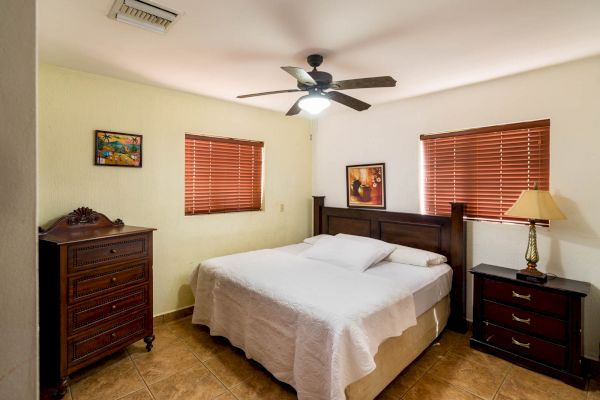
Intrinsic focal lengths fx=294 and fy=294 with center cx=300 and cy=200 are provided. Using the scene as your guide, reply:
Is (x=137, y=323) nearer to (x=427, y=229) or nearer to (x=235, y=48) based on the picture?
(x=235, y=48)

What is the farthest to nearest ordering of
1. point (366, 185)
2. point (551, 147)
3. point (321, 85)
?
1. point (366, 185)
2. point (551, 147)
3. point (321, 85)

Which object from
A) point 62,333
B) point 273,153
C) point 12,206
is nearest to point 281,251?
point 273,153

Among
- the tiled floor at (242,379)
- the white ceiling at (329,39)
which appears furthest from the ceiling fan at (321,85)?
the tiled floor at (242,379)

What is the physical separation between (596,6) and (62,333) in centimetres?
385

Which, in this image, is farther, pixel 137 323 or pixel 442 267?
pixel 442 267

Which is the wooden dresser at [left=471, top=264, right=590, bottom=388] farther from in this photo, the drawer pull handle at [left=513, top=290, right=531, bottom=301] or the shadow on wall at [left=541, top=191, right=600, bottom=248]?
the shadow on wall at [left=541, top=191, right=600, bottom=248]

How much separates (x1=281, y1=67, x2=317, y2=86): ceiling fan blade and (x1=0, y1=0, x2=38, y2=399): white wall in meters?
1.29

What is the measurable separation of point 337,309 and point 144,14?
213 cm

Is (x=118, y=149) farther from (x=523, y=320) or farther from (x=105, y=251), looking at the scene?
(x=523, y=320)

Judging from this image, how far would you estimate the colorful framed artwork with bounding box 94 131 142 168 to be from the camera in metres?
2.67

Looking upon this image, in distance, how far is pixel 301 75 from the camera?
1886 mm

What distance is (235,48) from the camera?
214cm

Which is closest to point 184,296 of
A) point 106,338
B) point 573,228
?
point 106,338

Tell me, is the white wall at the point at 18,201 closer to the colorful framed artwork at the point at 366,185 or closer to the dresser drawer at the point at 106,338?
the dresser drawer at the point at 106,338
